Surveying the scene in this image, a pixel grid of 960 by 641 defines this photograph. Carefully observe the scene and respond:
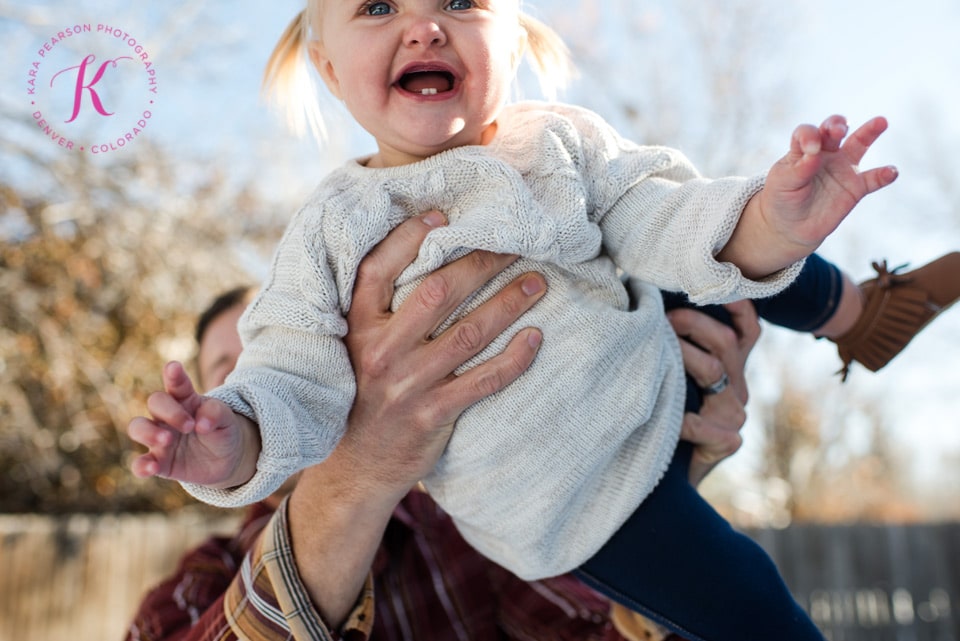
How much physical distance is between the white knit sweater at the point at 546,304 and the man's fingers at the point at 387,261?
2 centimetres

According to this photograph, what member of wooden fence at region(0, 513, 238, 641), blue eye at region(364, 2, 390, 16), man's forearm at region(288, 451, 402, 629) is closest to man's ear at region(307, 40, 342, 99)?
blue eye at region(364, 2, 390, 16)

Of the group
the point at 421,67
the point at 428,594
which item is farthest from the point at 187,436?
the point at 428,594

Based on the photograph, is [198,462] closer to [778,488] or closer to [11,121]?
[11,121]

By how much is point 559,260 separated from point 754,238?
1.07ft

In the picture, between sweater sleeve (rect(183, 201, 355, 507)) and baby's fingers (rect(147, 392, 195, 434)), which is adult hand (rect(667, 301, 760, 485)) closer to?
sweater sleeve (rect(183, 201, 355, 507))

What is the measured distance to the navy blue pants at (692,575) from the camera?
1.46 metres

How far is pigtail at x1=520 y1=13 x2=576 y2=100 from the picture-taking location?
1799mm

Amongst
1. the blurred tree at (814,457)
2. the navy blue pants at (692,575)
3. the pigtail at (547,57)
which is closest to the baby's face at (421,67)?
the pigtail at (547,57)

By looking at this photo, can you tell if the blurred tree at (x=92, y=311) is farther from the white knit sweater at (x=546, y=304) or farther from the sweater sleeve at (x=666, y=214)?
the sweater sleeve at (x=666, y=214)

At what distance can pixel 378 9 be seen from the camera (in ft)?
4.86

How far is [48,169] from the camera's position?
5.91 metres

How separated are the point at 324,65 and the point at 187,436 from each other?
0.91 meters

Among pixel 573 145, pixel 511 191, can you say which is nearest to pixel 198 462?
pixel 511 191

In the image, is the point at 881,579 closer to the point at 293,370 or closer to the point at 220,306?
the point at 220,306
